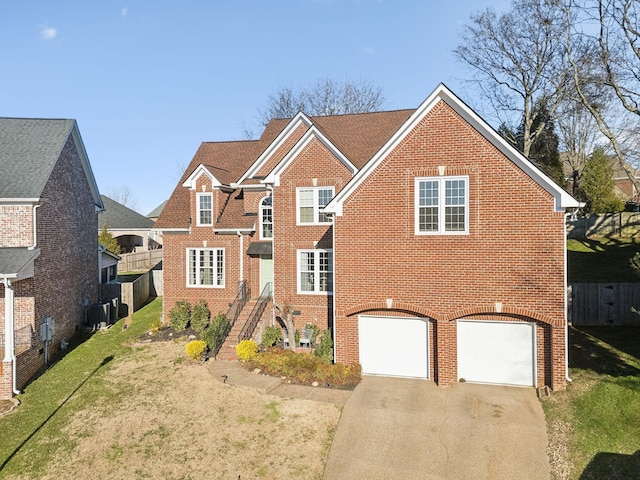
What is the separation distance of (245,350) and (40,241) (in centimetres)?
952

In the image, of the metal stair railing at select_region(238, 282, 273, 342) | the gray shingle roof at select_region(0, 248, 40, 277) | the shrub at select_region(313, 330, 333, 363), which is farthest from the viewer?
the metal stair railing at select_region(238, 282, 273, 342)

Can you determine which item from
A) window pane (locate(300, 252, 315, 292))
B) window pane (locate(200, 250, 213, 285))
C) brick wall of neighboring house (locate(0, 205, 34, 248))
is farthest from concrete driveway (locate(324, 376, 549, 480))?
brick wall of neighboring house (locate(0, 205, 34, 248))

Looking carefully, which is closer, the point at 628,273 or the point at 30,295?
the point at 30,295

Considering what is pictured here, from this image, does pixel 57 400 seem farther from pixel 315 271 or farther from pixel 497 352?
pixel 497 352

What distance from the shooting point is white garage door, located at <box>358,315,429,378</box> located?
1315cm

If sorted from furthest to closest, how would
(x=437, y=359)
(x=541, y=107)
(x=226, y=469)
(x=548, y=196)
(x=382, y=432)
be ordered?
(x=541, y=107) < (x=437, y=359) < (x=548, y=196) < (x=382, y=432) < (x=226, y=469)

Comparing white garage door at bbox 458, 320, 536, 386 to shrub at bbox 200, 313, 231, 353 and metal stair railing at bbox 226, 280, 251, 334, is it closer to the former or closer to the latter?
shrub at bbox 200, 313, 231, 353

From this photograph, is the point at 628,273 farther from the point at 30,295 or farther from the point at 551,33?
the point at 30,295

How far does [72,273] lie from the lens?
1938 cm

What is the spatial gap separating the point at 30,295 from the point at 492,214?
16802 mm

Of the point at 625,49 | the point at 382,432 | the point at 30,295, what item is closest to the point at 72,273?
the point at 30,295

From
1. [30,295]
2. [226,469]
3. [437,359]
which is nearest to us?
[226,469]

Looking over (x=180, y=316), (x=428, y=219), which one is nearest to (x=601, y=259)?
(x=428, y=219)

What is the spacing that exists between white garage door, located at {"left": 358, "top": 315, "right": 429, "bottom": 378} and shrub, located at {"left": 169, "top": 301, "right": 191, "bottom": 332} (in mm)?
9187
